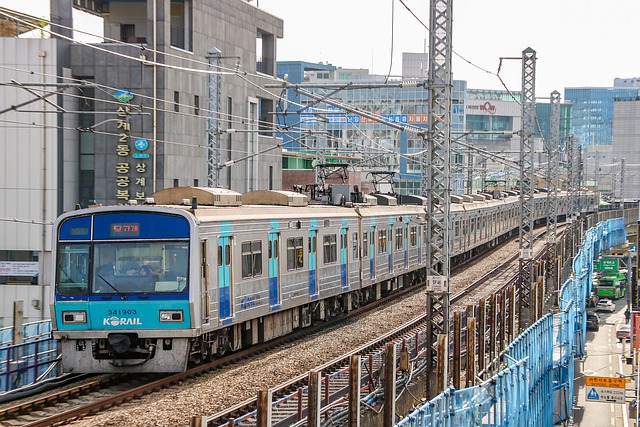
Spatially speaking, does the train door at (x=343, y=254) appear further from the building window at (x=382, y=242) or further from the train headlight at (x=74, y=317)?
the train headlight at (x=74, y=317)

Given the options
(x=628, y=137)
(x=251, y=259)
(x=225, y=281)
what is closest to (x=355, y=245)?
(x=251, y=259)

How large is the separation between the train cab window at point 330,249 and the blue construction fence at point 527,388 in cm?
464

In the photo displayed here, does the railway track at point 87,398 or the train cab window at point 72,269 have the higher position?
the train cab window at point 72,269

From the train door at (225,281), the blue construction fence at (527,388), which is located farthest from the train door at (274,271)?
the blue construction fence at (527,388)

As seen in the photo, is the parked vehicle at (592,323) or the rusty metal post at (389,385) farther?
the parked vehicle at (592,323)

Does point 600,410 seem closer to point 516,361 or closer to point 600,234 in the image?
point 600,234

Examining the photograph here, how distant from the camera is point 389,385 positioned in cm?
1368

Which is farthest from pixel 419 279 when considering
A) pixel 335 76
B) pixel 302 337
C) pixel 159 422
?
pixel 335 76

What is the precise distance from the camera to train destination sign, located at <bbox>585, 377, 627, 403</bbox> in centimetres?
2809

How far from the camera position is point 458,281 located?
35.8 m

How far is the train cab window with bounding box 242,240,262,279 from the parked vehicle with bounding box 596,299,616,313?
2365 inches

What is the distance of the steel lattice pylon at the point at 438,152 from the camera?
17.1 metres

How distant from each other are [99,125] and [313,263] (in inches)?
510

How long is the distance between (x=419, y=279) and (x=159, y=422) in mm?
23394
